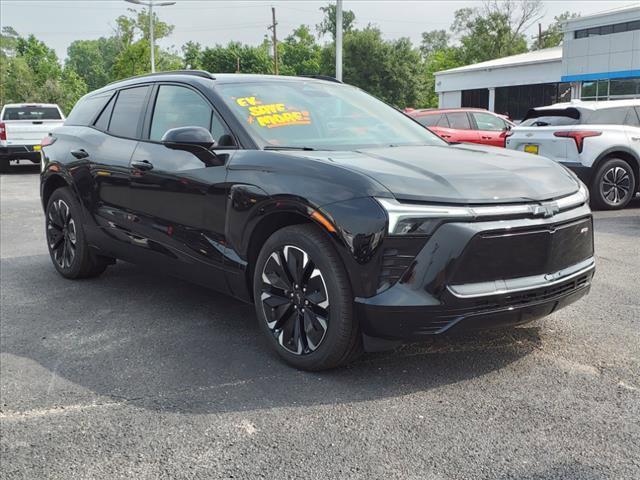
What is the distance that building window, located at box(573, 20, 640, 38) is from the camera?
32419mm

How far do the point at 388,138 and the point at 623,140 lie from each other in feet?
21.9

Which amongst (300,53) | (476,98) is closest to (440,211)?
(476,98)

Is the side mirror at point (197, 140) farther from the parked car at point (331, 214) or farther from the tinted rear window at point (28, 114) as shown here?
the tinted rear window at point (28, 114)

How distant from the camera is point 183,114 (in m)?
4.50

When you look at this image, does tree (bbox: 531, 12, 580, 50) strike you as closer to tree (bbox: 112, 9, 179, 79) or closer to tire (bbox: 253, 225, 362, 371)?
tree (bbox: 112, 9, 179, 79)

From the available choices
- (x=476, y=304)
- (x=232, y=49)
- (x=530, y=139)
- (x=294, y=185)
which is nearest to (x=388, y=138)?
(x=294, y=185)

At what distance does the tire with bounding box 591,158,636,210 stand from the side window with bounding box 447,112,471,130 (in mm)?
5381

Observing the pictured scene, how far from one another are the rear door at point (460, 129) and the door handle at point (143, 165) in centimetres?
1052

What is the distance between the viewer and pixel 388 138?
14.3ft

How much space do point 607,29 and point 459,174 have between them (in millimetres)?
34865

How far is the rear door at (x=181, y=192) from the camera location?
401 cm

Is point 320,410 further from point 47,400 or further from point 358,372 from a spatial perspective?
point 47,400

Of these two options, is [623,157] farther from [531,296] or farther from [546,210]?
[531,296]

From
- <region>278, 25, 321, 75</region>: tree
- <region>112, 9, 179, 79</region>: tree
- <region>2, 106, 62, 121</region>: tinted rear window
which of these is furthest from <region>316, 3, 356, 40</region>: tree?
<region>2, 106, 62, 121</region>: tinted rear window
